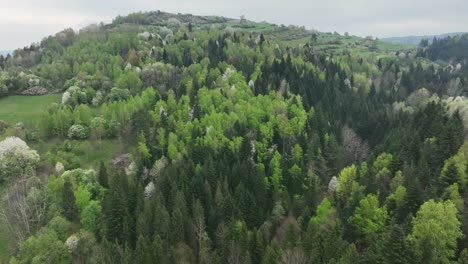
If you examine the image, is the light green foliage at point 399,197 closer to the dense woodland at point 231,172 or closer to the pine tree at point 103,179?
the dense woodland at point 231,172

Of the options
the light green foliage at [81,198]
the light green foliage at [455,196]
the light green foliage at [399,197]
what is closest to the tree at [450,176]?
the light green foliage at [455,196]

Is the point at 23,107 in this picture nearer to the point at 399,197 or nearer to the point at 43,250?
the point at 43,250

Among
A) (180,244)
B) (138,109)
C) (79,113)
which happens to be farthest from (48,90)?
(180,244)

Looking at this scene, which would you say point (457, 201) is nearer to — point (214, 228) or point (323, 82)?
point (214, 228)

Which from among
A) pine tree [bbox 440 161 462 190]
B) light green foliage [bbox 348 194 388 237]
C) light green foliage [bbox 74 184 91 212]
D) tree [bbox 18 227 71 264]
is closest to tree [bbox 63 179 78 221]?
light green foliage [bbox 74 184 91 212]

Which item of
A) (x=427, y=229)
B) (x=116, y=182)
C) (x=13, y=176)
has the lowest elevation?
(x=13, y=176)

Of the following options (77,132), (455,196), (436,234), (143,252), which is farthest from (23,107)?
(436,234)
